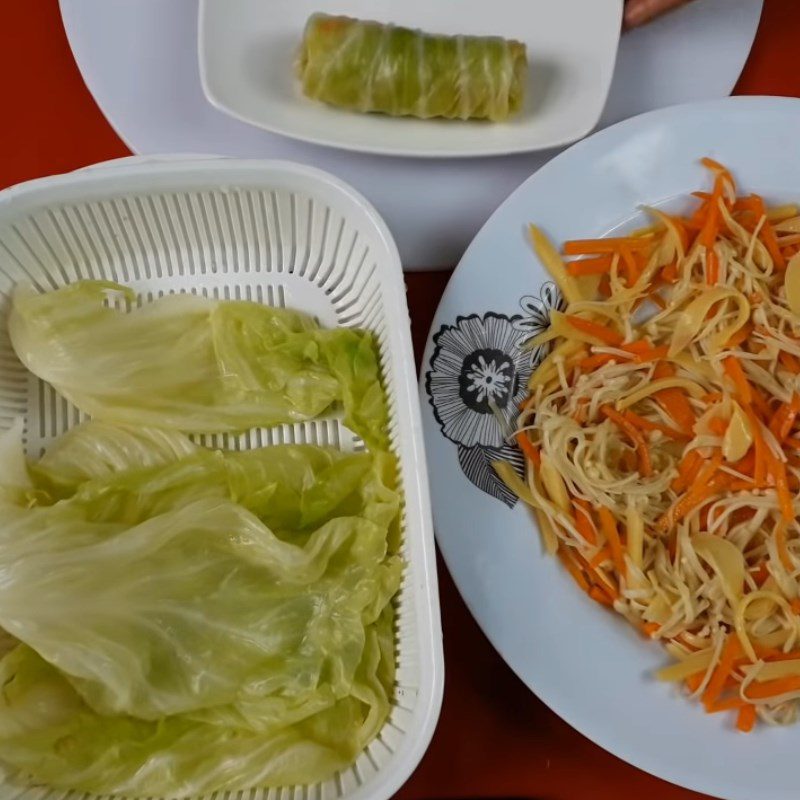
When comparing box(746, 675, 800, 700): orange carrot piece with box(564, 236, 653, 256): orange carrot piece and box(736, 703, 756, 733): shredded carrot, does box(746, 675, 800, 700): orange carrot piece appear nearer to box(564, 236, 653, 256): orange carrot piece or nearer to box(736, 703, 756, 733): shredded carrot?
box(736, 703, 756, 733): shredded carrot

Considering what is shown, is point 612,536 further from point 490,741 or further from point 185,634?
point 185,634

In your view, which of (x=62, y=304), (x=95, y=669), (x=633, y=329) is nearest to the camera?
(x=95, y=669)

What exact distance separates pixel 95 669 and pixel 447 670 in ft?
1.63

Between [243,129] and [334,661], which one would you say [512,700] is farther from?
[243,129]

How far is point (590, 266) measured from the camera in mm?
1170

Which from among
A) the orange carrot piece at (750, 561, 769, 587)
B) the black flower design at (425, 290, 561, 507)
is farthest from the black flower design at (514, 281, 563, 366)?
the orange carrot piece at (750, 561, 769, 587)

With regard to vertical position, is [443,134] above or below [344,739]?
above

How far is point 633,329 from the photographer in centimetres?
119

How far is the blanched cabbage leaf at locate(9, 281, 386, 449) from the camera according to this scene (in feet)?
3.55

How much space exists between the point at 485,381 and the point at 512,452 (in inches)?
4.3

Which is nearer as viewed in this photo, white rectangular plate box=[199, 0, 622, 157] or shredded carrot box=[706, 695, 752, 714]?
shredded carrot box=[706, 695, 752, 714]

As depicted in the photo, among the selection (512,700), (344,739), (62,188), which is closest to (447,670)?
(512,700)

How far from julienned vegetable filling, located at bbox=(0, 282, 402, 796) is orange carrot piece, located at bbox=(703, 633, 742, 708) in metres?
0.43

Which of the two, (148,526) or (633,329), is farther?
(633,329)
